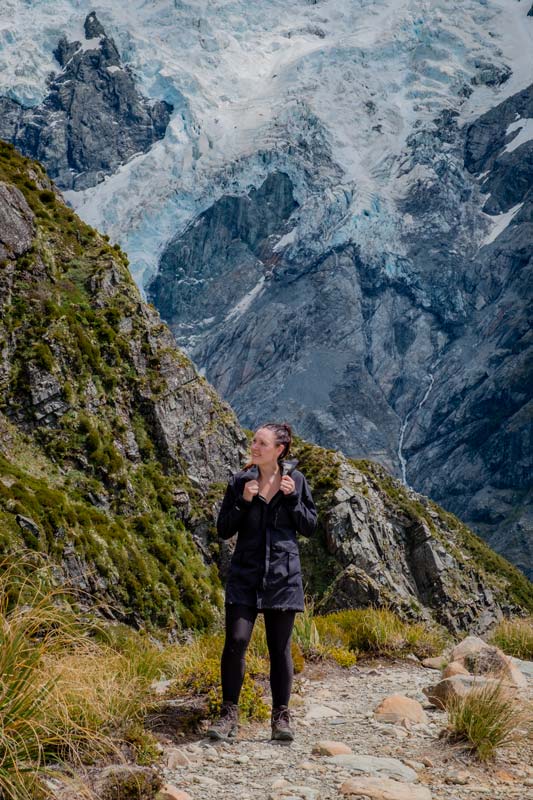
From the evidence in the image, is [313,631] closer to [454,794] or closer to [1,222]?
[454,794]

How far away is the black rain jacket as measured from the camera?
6922 millimetres

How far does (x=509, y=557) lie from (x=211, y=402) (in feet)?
486

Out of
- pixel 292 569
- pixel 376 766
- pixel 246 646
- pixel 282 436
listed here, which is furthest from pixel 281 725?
pixel 282 436

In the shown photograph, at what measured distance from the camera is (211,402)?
61.2 meters

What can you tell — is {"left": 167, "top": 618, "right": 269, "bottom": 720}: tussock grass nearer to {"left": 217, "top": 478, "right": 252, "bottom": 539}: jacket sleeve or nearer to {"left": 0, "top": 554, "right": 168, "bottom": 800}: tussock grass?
{"left": 0, "top": 554, "right": 168, "bottom": 800}: tussock grass

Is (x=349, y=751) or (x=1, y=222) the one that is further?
(x=1, y=222)

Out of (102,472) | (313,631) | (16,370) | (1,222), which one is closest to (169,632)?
(102,472)

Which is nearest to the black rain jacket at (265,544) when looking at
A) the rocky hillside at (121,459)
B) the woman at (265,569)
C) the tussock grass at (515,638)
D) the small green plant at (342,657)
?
the woman at (265,569)

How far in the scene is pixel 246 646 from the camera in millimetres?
6949

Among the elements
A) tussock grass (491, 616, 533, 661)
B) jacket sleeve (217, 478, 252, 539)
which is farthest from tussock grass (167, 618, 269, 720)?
tussock grass (491, 616, 533, 661)

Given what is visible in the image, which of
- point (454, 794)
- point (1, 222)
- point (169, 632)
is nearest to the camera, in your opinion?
point (454, 794)

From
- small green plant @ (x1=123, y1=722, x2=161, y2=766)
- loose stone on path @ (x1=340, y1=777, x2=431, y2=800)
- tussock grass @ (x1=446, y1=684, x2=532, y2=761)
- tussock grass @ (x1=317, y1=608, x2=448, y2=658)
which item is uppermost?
small green plant @ (x1=123, y1=722, x2=161, y2=766)

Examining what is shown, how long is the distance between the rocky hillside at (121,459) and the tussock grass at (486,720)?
31.7 meters

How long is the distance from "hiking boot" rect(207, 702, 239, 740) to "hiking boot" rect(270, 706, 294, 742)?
1.16 ft
